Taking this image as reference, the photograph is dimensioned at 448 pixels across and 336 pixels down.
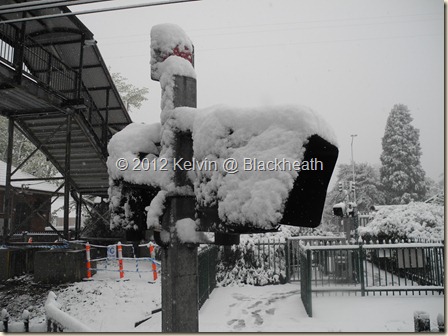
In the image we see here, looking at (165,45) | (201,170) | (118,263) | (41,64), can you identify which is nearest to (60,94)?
(41,64)

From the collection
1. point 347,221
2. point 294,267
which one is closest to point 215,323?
point 294,267

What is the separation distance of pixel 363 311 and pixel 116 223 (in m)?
5.87

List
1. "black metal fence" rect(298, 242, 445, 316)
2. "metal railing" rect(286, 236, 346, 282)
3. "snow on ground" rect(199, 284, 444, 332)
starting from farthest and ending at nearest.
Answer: "metal railing" rect(286, 236, 346, 282)
"black metal fence" rect(298, 242, 445, 316)
"snow on ground" rect(199, 284, 444, 332)

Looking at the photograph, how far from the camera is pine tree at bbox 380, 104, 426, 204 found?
3612 cm

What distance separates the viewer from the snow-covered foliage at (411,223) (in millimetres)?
10156

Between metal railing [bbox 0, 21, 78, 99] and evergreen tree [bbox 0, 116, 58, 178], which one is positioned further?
evergreen tree [bbox 0, 116, 58, 178]

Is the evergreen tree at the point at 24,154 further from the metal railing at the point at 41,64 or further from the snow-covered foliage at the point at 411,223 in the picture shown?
the snow-covered foliage at the point at 411,223

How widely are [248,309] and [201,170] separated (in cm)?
608

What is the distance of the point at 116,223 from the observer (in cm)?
218

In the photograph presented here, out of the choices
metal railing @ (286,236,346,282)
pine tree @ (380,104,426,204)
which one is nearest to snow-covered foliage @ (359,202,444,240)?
metal railing @ (286,236,346,282)

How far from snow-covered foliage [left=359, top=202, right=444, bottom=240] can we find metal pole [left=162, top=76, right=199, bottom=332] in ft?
31.6

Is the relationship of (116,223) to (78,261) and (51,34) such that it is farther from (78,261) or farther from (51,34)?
(51,34)

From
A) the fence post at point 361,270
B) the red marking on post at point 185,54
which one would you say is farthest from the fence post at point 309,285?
the red marking on post at point 185,54

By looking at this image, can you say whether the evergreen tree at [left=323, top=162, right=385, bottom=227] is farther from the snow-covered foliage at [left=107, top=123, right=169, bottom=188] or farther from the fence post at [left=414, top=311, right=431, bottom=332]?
the snow-covered foliage at [left=107, top=123, right=169, bottom=188]
